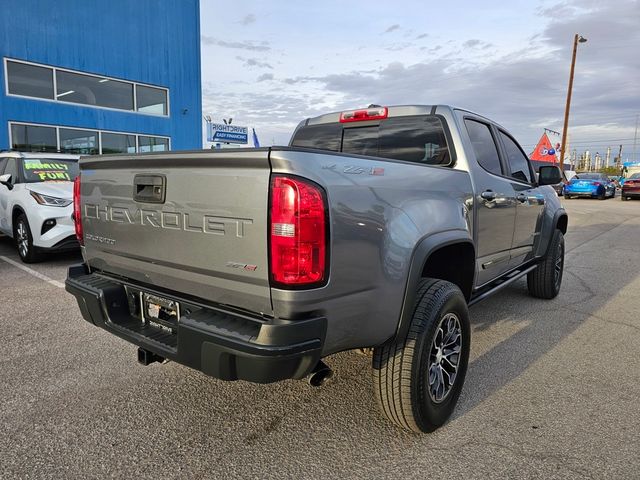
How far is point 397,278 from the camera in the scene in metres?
2.30

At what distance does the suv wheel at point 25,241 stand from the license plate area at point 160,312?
508 cm

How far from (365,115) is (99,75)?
13867mm

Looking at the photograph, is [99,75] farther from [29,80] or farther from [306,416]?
[306,416]

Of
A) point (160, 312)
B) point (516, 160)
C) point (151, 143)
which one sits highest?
point (151, 143)

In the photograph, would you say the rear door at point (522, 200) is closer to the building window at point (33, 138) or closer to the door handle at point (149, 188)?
the door handle at point (149, 188)

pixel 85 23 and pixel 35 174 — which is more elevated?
pixel 85 23

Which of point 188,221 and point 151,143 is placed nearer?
point 188,221

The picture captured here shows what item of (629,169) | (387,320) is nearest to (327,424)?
(387,320)

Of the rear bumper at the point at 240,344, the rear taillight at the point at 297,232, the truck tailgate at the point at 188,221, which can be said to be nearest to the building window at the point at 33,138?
the truck tailgate at the point at 188,221

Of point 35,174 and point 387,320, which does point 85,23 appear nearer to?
point 35,174

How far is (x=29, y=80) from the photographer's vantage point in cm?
1325

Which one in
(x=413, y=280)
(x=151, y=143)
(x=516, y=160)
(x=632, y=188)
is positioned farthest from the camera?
(x=632, y=188)

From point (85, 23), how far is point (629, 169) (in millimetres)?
38711

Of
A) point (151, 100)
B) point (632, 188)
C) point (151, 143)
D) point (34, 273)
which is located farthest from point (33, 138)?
point (632, 188)
